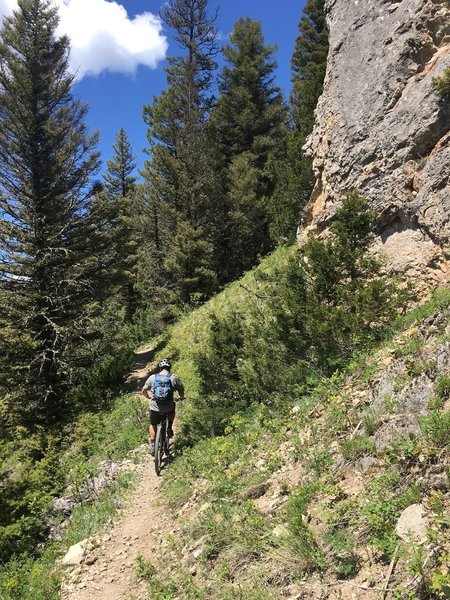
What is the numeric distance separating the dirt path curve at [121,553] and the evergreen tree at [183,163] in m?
14.9

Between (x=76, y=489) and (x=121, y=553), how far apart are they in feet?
10.5

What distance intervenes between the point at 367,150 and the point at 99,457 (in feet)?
31.6

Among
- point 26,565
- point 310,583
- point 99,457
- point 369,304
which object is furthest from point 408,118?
point 26,565

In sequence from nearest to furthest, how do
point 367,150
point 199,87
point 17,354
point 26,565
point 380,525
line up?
point 380,525
point 26,565
point 367,150
point 17,354
point 199,87

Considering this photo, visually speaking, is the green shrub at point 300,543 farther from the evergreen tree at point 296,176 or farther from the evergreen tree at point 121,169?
the evergreen tree at point 121,169

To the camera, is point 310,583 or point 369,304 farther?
point 369,304

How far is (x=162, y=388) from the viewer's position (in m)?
8.28

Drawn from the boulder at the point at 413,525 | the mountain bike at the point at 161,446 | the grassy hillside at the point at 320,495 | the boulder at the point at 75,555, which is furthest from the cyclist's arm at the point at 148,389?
the boulder at the point at 413,525

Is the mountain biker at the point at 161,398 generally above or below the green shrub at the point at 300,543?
above

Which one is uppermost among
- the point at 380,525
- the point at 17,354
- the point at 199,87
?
the point at 199,87

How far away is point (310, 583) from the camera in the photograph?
3.66 meters

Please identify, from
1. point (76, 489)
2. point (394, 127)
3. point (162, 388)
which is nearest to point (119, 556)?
point (162, 388)

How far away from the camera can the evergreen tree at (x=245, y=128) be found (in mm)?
26781

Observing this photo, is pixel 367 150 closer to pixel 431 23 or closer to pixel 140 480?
pixel 431 23
